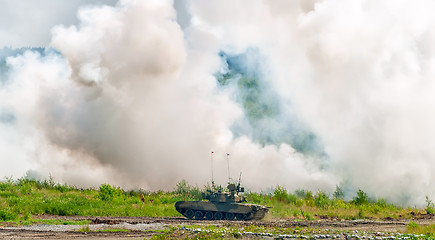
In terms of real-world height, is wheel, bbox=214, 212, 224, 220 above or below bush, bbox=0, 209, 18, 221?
below

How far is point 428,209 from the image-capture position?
53.0 metres

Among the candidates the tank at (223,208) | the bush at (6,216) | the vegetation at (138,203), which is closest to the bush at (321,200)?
the vegetation at (138,203)

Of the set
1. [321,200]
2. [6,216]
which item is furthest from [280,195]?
[6,216]

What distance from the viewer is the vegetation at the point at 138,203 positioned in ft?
141

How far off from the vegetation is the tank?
15.4 feet

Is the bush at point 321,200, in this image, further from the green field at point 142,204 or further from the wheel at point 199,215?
the wheel at point 199,215

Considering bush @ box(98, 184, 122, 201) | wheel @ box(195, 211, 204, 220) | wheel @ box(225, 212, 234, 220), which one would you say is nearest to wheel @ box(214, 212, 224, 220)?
wheel @ box(225, 212, 234, 220)

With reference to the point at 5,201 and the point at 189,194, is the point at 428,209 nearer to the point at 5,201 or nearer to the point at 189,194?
the point at 189,194

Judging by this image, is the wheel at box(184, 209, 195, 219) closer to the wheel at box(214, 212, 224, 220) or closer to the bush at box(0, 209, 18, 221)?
the wheel at box(214, 212, 224, 220)

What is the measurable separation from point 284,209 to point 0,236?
32.3 metres

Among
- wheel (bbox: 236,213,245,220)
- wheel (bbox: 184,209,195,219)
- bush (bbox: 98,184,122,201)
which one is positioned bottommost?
wheel (bbox: 236,213,245,220)

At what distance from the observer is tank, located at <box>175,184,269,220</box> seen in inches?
1566

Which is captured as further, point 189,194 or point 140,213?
point 189,194

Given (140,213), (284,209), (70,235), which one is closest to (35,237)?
(70,235)
